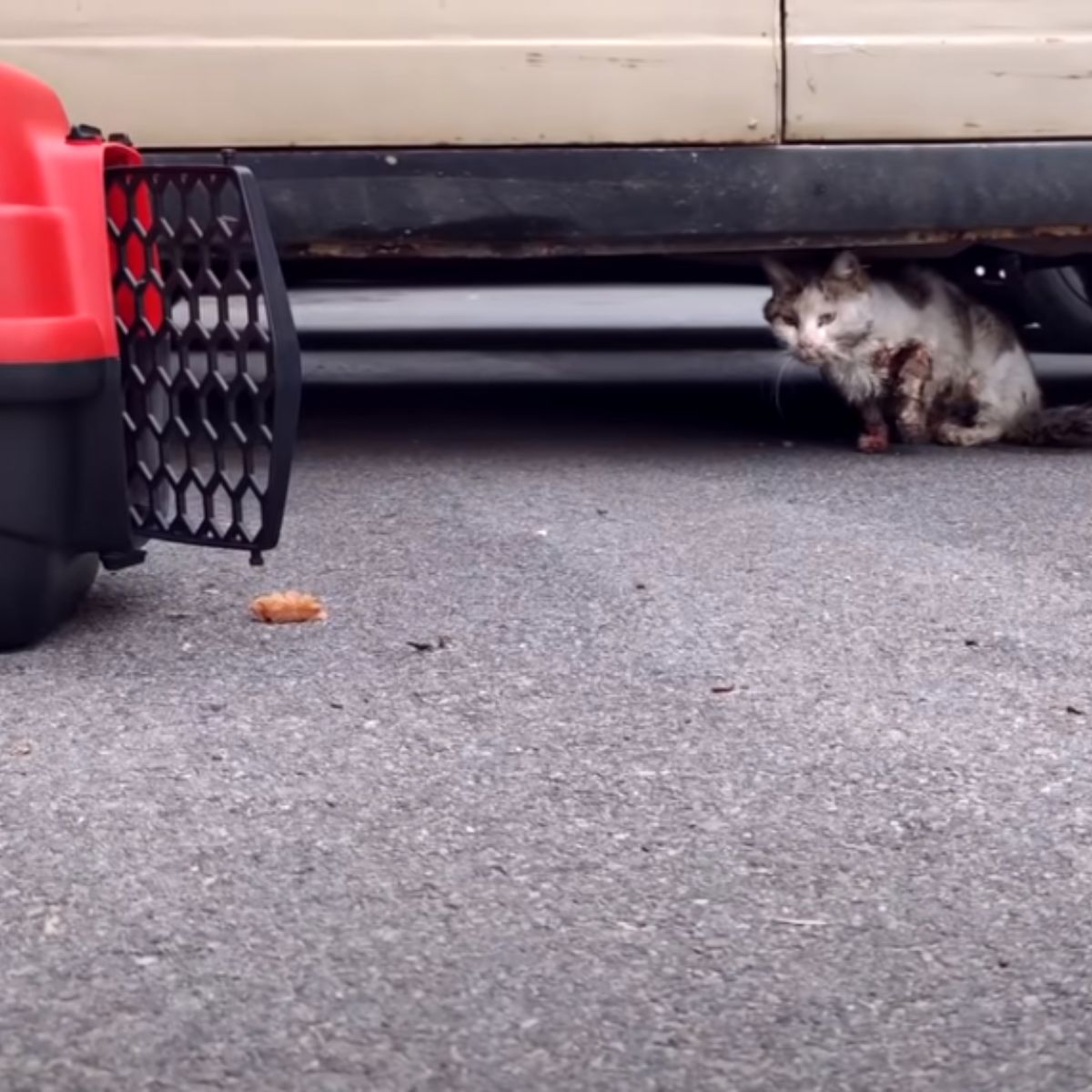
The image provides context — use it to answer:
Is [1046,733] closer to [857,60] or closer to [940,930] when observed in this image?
[940,930]

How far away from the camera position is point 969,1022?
5.12 ft

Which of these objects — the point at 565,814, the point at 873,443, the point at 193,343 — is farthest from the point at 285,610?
the point at 873,443

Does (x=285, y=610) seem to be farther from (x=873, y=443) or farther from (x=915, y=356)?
(x=915, y=356)

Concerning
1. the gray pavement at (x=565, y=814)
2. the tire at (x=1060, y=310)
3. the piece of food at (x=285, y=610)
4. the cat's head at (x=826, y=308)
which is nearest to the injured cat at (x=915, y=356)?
the cat's head at (x=826, y=308)

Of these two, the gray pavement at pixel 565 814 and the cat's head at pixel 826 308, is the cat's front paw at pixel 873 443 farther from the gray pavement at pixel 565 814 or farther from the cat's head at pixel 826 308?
the gray pavement at pixel 565 814

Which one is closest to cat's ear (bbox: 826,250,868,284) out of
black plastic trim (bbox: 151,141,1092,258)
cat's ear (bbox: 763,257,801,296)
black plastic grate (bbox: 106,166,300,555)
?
cat's ear (bbox: 763,257,801,296)

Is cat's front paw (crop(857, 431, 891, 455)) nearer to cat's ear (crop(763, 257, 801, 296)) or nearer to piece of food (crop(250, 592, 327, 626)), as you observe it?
cat's ear (crop(763, 257, 801, 296))

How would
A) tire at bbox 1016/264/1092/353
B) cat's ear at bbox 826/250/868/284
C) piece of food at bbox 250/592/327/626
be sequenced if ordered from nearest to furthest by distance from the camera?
piece of food at bbox 250/592/327/626 → cat's ear at bbox 826/250/868/284 → tire at bbox 1016/264/1092/353

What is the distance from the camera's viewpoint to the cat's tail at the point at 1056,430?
15.2 feet

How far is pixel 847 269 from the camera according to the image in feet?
14.6

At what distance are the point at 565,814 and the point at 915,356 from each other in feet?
9.01

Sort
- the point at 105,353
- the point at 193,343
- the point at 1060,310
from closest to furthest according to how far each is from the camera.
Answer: the point at 105,353, the point at 193,343, the point at 1060,310

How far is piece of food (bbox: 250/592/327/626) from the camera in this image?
2.79 metres

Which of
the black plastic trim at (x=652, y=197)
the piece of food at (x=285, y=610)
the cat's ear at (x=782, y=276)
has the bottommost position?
the piece of food at (x=285, y=610)
